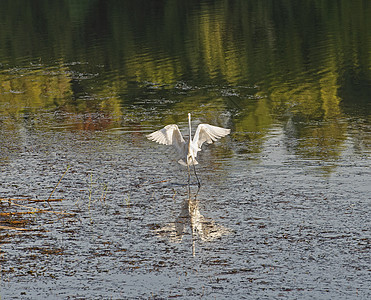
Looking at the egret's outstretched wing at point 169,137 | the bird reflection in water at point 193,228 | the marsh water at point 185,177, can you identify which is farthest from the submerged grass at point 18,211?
the egret's outstretched wing at point 169,137

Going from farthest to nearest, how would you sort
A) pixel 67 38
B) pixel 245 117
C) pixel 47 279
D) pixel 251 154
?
pixel 67 38 → pixel 245 117 → pixel 251 154 → pixel 47 279

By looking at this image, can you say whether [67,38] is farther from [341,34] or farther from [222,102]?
[222,102]

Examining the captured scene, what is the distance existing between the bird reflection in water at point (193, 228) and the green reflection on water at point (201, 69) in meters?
4.00

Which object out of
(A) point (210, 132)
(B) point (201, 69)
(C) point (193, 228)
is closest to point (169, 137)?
(A) point (210, 132)

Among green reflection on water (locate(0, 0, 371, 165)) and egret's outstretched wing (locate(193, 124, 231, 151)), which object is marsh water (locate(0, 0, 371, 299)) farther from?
egret's outstretched wing (locate(193, 124, 231, 151))

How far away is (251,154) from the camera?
Result: 14.0 metres

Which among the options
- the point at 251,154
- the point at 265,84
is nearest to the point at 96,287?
the point at 251,154

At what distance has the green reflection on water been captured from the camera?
59.4 feet

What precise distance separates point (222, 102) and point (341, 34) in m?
15.8

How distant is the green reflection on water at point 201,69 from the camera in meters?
18.1

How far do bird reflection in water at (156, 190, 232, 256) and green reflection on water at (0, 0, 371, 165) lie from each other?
4.00 meters

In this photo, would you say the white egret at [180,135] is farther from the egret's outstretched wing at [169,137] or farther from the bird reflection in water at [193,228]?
the bird reflection in water at [193,228]

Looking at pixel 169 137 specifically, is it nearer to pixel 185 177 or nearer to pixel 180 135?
pixel 180 135

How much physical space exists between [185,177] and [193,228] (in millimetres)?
2797
